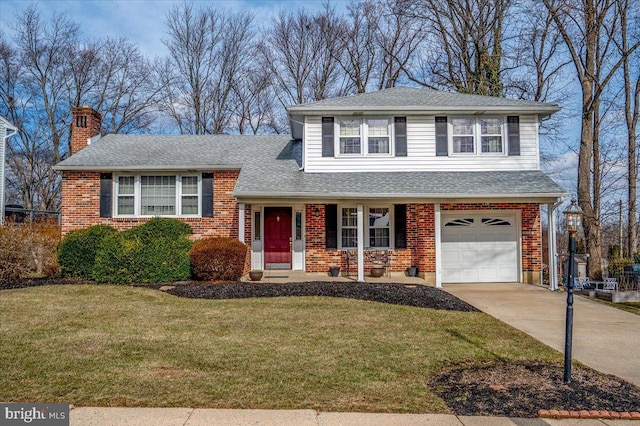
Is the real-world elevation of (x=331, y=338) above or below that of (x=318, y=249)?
below

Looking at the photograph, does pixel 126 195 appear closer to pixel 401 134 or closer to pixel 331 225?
pixel 331 225

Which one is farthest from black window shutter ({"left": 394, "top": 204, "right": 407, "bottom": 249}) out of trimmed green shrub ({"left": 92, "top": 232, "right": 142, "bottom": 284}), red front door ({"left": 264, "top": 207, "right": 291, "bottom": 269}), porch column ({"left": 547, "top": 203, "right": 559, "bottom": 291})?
trimmed green shrub ({"left": 92, "top": 232, "right": 142, "bottom": 284})

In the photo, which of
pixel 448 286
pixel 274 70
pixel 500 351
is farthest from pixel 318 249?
pixel 274 70

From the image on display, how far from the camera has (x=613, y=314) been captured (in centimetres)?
1011

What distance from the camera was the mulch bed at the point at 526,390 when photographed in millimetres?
4668

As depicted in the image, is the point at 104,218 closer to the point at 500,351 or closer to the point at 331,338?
the point at 331,338

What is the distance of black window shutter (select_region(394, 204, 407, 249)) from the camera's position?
15.0m

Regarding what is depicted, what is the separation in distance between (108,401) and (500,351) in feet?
16.6

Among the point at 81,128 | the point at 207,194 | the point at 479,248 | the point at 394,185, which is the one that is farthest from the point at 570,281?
the point at 81,128

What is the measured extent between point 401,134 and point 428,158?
3.70 ft

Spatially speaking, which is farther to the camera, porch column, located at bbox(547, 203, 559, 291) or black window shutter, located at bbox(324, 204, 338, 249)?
black window shutter, located at bbox(324, 204, 338, 249)

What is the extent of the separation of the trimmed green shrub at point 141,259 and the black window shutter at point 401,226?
20.8 feet

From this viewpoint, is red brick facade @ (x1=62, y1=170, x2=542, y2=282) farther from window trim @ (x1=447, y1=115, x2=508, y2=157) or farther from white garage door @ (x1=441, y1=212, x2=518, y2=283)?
window trim @ (x1=447, y1=115, x2=508, y2=157)

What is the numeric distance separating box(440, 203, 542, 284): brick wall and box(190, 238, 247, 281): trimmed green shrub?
6209 millimetres
